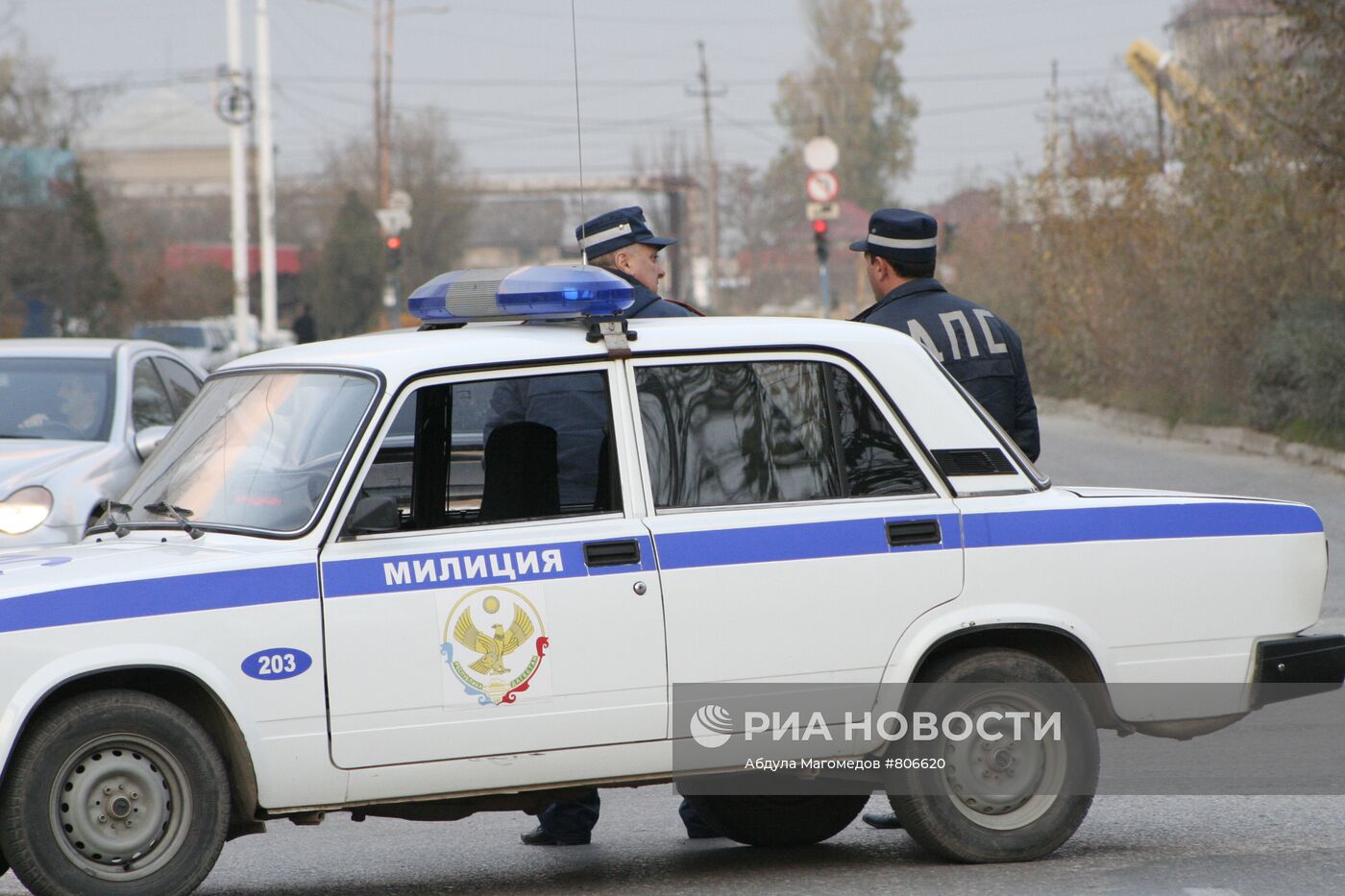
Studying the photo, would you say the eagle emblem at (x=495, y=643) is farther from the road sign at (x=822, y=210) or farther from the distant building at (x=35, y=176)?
the distant building at (x=35, y=176)

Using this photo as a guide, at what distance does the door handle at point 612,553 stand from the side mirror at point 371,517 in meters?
0.56

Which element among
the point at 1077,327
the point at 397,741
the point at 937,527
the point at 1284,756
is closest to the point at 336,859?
the point at 397,741

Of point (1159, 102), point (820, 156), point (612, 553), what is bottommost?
point (612, 553)

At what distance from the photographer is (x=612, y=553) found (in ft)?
16.7

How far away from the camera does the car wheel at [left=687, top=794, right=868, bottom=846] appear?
6004 mm

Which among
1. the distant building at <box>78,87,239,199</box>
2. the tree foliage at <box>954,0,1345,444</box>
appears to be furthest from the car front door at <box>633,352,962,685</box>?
the distant building at <box>78,87,239,199</box>

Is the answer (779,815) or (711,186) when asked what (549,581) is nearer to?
(779,815)

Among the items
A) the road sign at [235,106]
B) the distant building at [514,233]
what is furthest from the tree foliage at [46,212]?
the distant building at [514,233]

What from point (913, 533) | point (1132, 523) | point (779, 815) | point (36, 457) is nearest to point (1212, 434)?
point (36, 457)

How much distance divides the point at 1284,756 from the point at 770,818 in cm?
238

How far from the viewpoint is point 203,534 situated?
510 centimetres

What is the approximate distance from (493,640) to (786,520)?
0.93 m

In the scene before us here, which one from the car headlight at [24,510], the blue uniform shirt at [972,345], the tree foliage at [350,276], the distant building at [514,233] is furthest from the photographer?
the distant building at [514,233]

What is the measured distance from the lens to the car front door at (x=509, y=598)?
16.0ft
